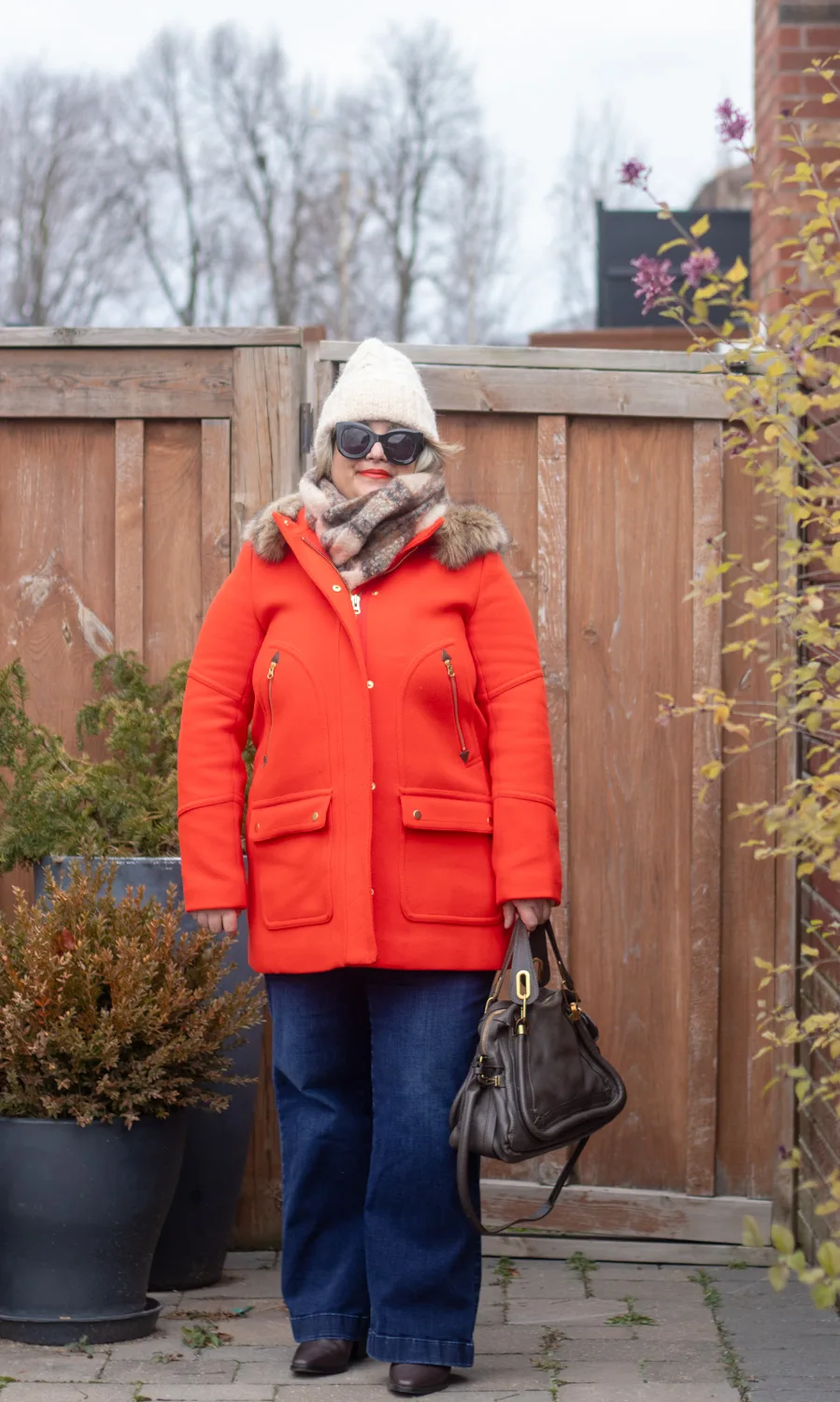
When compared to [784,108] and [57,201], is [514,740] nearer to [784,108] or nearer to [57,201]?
[784,108]

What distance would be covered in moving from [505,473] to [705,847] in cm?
110

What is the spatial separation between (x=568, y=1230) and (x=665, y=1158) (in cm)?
32

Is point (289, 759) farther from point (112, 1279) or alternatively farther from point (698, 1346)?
point (698, 1346)

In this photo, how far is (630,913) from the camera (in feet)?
14.2

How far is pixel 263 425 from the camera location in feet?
14.1

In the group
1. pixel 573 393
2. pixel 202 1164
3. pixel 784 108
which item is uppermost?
pixel 784 108

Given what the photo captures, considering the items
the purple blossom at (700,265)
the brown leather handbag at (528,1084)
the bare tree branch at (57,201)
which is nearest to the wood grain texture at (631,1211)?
the brown leather handbag at (528,1084)

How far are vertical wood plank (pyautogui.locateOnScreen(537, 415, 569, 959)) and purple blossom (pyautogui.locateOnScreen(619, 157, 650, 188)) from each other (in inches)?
46.9

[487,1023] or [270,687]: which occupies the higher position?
[270,687]

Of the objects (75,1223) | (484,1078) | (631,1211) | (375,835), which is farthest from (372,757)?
(631,1211)

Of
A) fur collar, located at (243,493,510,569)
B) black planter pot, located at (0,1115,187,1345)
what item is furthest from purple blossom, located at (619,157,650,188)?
black planter pot, located at (0,1115,187,1345)

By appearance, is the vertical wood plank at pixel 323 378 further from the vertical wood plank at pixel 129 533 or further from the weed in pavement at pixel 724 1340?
the weed in pavement at pixel 724 1340

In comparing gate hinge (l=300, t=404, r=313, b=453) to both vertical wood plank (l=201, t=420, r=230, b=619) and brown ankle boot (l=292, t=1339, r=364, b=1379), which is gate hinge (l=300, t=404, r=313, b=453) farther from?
brown ankle boot (l=292, t=1339, r=364, b=1379)

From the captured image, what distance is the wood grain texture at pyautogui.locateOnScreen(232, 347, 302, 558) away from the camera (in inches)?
169
